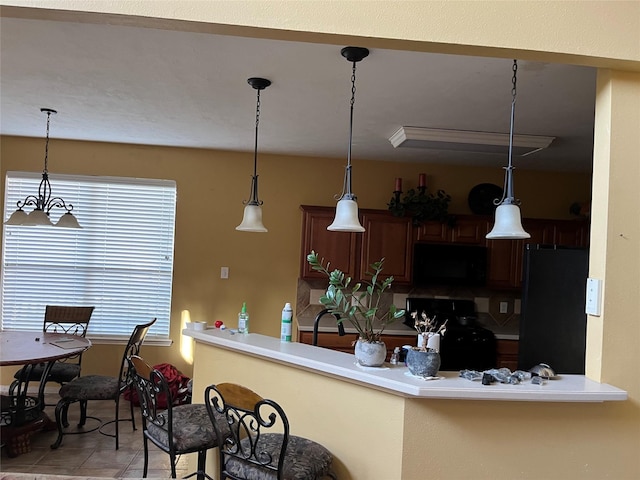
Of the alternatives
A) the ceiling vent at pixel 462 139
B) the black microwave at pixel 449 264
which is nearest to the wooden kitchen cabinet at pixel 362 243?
the black microwave at pixel 449 264

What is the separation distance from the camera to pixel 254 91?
8.96 ft

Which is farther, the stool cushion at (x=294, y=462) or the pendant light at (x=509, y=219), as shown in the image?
the pendant light at (x=509, y=219)

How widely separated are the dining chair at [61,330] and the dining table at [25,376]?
75 mm

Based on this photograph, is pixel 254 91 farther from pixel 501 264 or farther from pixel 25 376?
pixel 501 264

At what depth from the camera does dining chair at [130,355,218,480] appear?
210 centimetres

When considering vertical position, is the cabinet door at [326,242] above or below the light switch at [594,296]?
above

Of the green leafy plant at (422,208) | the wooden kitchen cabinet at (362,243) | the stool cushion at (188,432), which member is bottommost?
the stool cushion at (188,432)

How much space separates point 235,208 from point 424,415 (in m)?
3.26

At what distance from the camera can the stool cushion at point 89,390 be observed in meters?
3.30

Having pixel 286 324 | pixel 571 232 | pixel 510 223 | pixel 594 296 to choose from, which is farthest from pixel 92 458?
pixel 571 232

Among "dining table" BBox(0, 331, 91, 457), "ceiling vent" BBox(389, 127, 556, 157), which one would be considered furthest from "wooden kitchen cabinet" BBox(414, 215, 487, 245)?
"dining table" BBox(0, 331, 91, 457)

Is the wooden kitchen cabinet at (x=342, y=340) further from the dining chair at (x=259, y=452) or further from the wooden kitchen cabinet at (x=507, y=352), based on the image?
the dining chair at (x=259, y=452)

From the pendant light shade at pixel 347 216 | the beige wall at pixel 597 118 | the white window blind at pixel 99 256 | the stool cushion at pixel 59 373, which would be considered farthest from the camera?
the white window blind at pixel 99 256

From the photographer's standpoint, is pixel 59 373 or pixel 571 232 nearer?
pixel 59 373
